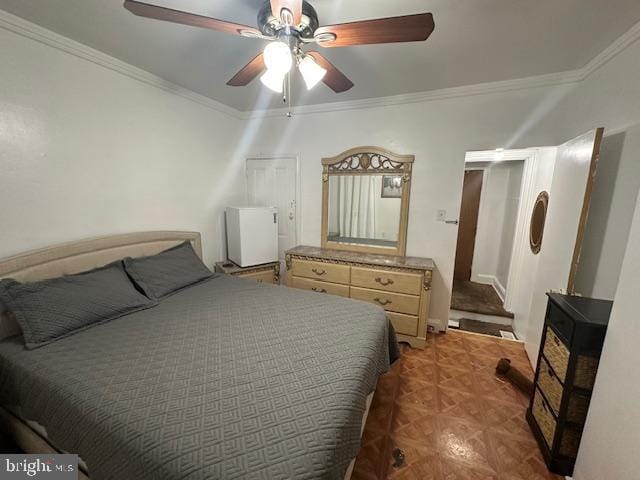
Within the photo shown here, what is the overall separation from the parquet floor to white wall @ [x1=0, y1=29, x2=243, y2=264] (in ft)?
8.04

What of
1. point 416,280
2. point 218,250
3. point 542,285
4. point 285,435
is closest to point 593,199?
point 542,285

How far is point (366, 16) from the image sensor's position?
151 centimetres

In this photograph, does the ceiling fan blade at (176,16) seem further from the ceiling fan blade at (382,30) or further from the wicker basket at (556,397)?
the wicker basket at (556,397)

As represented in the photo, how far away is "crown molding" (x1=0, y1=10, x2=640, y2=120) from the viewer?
159 cm

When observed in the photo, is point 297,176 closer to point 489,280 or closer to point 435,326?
point 435,326

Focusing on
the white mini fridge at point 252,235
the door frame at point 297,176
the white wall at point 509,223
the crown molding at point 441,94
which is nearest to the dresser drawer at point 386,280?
the door frame at point 297,176

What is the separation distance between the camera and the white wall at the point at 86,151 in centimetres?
161

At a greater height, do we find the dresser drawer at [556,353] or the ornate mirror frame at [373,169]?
the ornate mirror frame at [373,169]

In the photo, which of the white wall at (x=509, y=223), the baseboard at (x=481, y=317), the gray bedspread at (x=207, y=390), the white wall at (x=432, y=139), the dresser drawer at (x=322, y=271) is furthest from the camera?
the white wall at (x=509, y=223)

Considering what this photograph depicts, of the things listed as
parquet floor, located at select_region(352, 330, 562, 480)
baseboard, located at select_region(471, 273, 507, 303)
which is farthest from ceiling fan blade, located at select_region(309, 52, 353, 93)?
baseboard, located at select_region(471, 273, 507, 303)

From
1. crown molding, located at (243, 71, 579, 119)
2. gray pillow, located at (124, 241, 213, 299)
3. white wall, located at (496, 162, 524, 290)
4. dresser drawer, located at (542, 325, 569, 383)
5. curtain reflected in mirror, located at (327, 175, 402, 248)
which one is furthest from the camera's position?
white wall, located at (496, 162, 524, 290)

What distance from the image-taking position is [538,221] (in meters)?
2.74

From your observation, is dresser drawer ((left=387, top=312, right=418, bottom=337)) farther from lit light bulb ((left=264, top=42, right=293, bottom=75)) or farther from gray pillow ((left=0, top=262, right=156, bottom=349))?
lit light bulb ((left=264, top=42, right=293, bottom=75))

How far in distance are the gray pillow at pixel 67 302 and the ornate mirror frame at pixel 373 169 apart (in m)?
2.09
